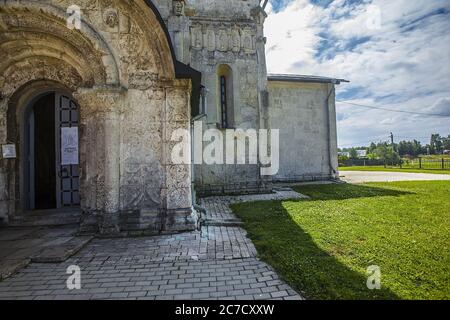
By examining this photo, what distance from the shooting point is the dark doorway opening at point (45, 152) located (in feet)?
21.8

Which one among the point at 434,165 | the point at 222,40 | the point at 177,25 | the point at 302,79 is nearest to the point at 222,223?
the point at 177,25

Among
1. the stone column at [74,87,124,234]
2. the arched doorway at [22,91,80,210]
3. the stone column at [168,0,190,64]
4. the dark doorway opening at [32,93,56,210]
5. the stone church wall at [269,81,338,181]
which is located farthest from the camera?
the stone church wall at [269,81,338,181]

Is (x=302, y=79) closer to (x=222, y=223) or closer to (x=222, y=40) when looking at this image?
(x=222, y=40)

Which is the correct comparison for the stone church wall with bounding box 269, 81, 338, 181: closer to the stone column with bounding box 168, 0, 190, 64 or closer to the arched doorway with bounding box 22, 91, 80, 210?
the stone column with bounding box 168, 0, 190, 64

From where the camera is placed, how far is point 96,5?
5027 mm

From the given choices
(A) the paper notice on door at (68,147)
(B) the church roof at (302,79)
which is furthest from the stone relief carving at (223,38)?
(A) the paper notice on door at (68,147)

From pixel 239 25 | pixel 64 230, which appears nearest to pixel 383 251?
pixel 64 230

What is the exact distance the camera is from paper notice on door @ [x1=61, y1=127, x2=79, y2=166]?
252 inches

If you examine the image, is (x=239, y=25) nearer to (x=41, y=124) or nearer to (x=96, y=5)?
(x=96, y=5)

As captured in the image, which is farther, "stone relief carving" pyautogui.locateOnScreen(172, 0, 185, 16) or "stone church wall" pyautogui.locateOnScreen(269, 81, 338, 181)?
"stone church wall" pyautogui.locateOnScreen(269, 81, 338, 181)

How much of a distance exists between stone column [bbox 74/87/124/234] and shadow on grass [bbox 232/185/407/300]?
9.49 ft

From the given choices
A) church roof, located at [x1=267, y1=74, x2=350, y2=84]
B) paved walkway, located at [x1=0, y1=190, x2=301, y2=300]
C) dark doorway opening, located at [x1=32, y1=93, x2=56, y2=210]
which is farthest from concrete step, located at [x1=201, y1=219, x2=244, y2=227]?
church roof, located at [x1=267, y1=74, x2=350, y2=84]

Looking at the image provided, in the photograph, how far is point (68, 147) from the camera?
642cm

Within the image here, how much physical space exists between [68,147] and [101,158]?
7.05ft
